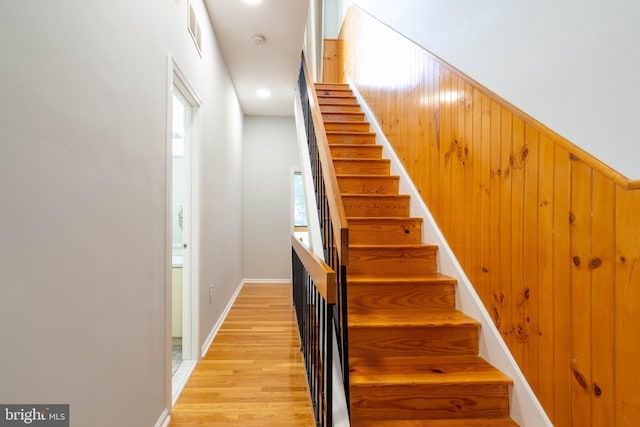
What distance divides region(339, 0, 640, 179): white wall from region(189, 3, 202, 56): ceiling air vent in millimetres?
1790

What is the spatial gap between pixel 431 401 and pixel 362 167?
1.97 metres

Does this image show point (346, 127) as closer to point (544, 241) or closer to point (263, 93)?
point (263, 93)

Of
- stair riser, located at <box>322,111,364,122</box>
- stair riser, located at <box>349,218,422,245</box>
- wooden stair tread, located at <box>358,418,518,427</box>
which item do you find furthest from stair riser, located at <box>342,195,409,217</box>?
stair riser, located at <box>322,111,364,122</box>

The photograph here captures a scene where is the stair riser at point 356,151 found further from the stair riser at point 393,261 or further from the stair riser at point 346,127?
the stair riser at point 393,261

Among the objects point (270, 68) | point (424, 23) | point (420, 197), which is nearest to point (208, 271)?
point (420, 197)

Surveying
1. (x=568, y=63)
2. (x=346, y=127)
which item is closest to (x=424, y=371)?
(x=568, y=63)

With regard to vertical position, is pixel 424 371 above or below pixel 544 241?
below

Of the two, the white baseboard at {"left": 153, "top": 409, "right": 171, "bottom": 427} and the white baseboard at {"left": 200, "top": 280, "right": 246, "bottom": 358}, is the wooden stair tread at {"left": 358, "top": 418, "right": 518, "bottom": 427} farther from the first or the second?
the white baseboard at {"left": 200, "top": 280, "right": 246, "bottom": 358}

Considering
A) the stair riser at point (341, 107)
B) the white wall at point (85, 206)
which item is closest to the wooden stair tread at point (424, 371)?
the white wall at point (85, 206)

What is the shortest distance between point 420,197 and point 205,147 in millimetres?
1884

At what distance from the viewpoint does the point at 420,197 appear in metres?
2.40

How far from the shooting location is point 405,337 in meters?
1.64

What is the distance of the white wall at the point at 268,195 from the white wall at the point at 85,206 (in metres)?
3.54

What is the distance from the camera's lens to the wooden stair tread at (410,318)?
163cm
